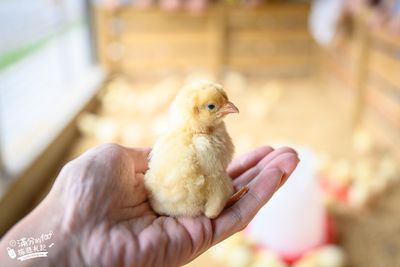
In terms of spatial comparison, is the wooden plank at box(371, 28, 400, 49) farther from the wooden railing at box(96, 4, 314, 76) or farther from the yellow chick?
the yellow chick

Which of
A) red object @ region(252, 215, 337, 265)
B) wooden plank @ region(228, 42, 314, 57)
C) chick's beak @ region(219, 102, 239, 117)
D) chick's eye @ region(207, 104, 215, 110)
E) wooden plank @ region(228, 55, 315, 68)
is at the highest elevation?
chick's eye @ region(207, 104, 215, 110)

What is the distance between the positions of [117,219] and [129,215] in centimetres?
2

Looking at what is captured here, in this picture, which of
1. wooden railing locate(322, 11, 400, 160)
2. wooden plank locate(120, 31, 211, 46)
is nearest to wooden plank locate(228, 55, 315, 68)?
wooden plank locate(120, 31, 211, 46)

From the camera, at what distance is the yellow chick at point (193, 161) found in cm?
59

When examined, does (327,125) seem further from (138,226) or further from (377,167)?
(138,226)

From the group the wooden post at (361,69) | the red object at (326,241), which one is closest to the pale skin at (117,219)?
the red object at (326,241)

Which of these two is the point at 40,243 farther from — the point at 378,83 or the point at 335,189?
the point at 378,83

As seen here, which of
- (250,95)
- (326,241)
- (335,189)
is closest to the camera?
(326,241)

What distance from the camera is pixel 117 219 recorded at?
1.87 ft

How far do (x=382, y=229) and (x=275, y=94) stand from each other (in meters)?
1.43

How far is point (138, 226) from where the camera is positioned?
58 centimetres

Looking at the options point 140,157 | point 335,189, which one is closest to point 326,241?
point 335,189

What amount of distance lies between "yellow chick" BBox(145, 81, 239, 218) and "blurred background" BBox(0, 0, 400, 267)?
18 cm

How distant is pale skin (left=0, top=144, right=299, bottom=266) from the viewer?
1.69 feet
